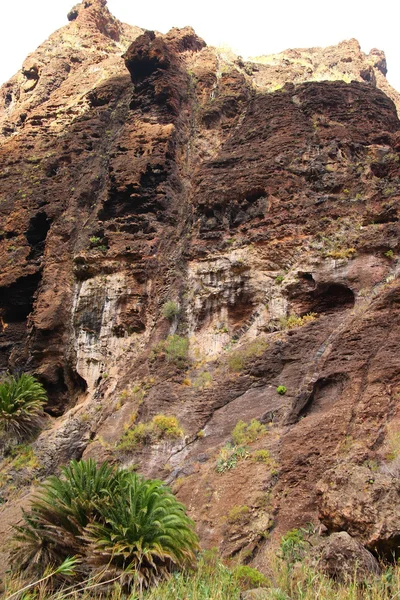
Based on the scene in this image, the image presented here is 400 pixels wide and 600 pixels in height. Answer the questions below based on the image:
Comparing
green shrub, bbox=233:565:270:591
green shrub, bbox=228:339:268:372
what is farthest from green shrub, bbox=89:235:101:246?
green shrub, bbox=233:565:270:591

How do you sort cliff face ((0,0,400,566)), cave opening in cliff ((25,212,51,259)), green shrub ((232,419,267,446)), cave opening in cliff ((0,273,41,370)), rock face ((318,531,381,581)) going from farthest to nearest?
cave opening in cliff ((25,212,51,259))
cave opening in cliff ((0,273,41,370))
green shrub ((232,419,267,446))
cliff face ((0,0,400,566))
rock face ((318,531,381,581))

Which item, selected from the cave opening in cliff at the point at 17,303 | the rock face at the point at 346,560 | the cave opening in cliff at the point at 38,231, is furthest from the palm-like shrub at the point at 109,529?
the cave opening in cliff at the point at 38,231

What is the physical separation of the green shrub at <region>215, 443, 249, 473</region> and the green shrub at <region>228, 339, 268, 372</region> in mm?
3190

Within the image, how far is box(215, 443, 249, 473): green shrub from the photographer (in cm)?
1372

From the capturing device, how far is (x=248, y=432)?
14406 millimetres

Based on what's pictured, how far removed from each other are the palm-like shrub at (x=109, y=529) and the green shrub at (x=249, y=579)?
70.8 inches

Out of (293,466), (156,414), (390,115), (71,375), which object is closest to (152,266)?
(71,375)

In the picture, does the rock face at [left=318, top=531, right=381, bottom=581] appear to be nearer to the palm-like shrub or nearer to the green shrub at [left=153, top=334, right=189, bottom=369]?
the palm-like shrub

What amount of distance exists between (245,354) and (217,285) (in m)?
3.71

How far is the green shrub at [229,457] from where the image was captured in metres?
13.7

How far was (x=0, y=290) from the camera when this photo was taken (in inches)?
963

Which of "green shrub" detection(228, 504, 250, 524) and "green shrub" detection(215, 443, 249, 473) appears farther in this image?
"green shrub" detection(215, 443, 249, 473)

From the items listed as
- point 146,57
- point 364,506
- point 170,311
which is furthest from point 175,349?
point 146,57

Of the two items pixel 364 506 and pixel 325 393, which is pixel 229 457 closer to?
pixel 325 393
